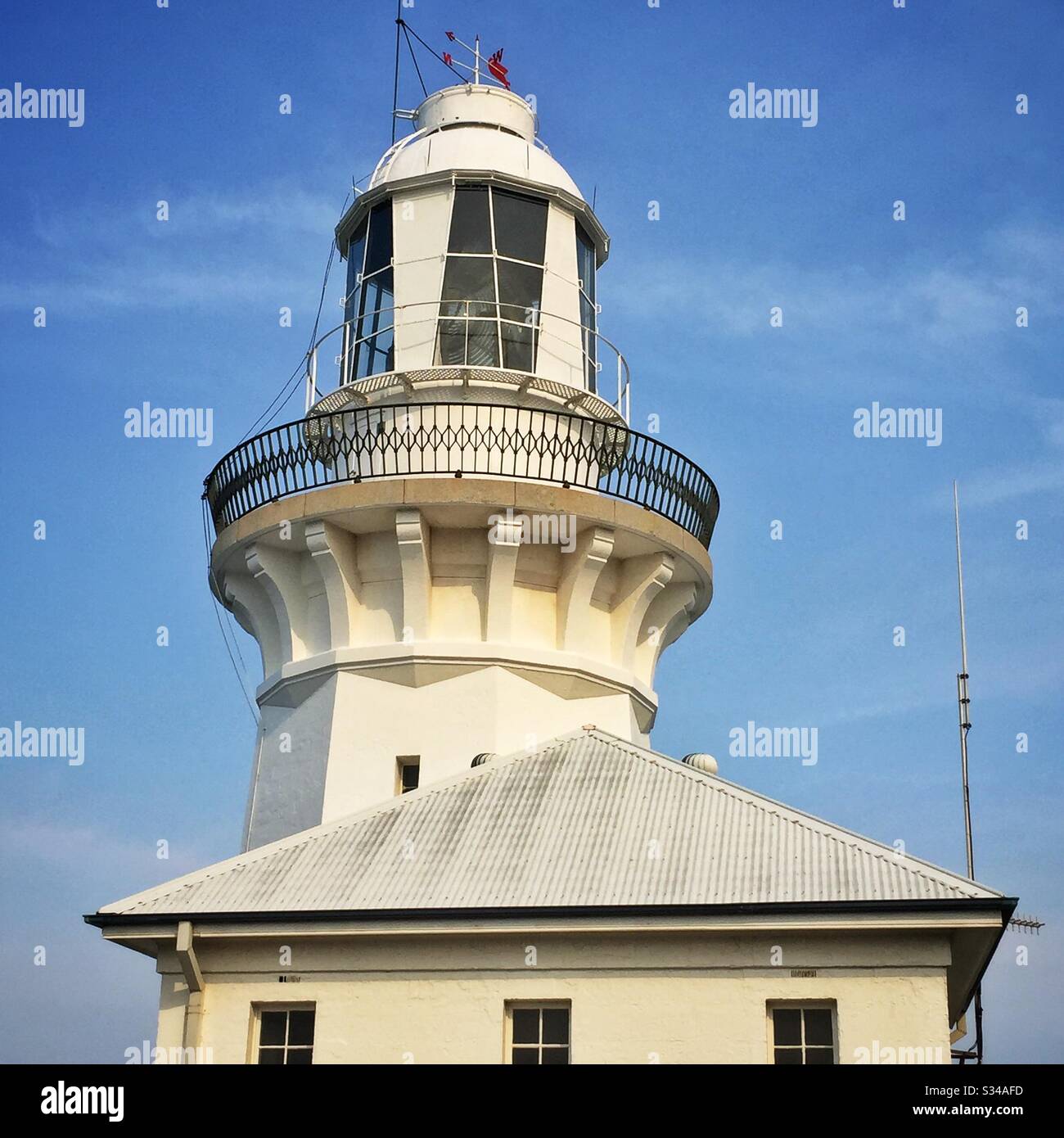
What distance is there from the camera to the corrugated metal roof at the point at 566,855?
14.7 metres

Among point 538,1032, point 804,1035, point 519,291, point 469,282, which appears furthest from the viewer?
point 519,291

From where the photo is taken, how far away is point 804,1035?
1419 cm

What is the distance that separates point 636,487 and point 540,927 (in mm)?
7828

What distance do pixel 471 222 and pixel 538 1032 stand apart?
11.7 meters

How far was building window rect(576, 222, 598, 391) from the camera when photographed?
902 inches

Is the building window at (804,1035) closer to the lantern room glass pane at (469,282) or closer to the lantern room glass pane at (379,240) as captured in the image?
the lantern room glass pane at (469,282)

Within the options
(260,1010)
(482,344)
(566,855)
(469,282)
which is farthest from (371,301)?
(260,1010)

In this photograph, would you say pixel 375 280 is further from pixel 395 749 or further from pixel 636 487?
pixel 395 749

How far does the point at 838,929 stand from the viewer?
14.1 m

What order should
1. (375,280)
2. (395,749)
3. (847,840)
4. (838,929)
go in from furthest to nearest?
(375,280)
(395,749)
(847,840)
(838,929)

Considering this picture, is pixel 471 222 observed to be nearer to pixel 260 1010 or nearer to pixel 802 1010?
pixel 260 1010

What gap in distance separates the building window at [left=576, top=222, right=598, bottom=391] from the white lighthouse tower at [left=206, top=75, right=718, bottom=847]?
0.19ft

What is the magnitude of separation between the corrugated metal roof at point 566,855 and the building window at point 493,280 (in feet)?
20.4
